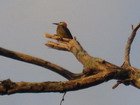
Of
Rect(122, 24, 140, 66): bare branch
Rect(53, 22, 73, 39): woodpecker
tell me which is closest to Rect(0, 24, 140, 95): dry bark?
Rect(122, 24, 140, 66): bare branch

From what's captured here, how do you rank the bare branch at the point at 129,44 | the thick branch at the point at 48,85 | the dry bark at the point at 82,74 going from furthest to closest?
the bare branch at the point at 129,44
the dry bark at the point at 82,74
the thick branch at the point at 48,85

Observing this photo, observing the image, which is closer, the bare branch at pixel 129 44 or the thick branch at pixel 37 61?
the thick branch at pixel 37 61

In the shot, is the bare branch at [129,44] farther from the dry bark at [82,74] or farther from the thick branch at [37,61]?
the thick branch at [37,61]

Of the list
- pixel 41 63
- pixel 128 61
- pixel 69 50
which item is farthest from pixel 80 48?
pixel 41 63

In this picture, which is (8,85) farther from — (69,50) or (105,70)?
(69,50)

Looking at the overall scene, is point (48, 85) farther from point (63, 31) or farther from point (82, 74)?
point (63, 31)

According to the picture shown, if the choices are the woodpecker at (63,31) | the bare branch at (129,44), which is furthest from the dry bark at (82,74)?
the woodpecker at (63,31)

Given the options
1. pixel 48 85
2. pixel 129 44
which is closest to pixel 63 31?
pixel 129 44
